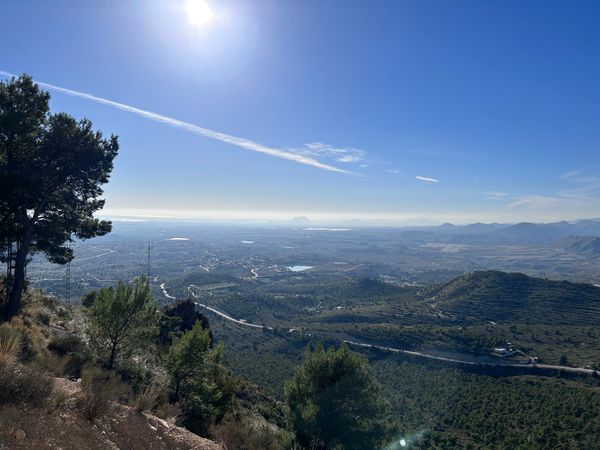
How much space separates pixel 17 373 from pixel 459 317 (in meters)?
86.6

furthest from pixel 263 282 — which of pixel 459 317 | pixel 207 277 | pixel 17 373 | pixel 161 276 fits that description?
pixel 17 373

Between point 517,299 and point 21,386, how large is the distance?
101522 millimetres

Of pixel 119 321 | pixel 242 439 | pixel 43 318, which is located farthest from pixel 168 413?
pixel 43 318

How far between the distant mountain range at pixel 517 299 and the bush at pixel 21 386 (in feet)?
279

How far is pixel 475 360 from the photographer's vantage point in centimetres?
5212

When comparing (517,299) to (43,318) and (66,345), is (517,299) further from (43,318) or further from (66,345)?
(66,345)

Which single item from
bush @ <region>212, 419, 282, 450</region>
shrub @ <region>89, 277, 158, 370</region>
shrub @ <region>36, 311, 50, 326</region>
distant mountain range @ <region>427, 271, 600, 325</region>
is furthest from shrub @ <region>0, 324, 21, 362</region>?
distant mountain range @ <region>427, 271, 600, 325</region>

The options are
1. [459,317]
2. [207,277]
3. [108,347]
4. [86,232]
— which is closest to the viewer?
[108,347]

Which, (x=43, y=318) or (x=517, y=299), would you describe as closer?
(x=43, y=318)

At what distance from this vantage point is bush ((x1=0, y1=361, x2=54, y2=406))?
5.66 metres

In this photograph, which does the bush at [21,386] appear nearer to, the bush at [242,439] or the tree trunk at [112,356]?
the bush at [242,439]

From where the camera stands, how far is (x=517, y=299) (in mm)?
86812

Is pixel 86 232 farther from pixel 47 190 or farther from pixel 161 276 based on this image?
pixel 161 276

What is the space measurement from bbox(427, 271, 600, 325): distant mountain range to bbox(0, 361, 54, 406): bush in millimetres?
85039
